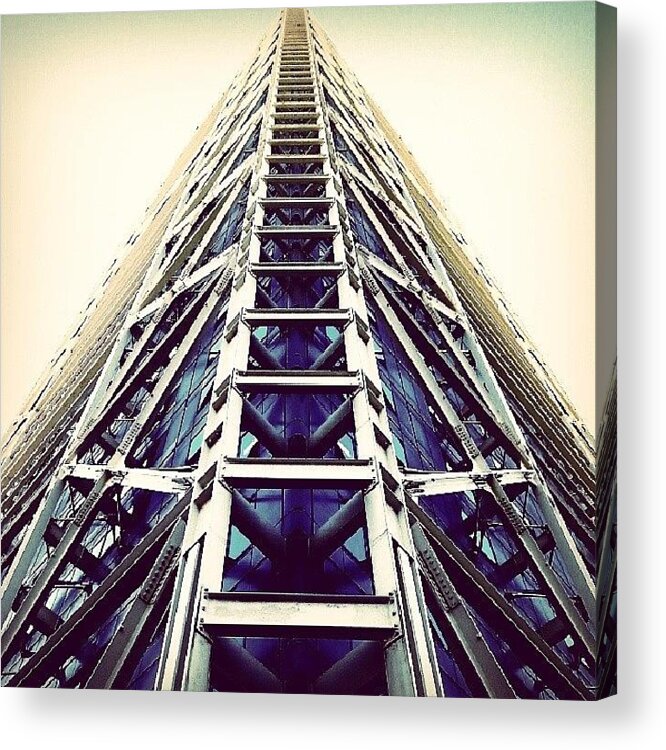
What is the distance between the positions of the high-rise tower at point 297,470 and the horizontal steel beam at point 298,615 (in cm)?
2

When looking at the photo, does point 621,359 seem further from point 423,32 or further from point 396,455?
point 423,32

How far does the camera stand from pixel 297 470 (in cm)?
976

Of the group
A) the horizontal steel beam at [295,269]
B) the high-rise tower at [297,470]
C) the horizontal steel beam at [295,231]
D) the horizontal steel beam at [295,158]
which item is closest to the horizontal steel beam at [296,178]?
the high-rise tower at [297,470]

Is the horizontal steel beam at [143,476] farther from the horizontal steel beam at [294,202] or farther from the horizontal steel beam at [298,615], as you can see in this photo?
the horizontal steel beam at [294,202]

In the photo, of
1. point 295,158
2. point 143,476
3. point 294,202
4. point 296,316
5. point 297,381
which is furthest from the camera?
point 295,158

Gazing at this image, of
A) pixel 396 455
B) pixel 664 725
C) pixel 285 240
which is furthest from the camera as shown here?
pixel 285 240

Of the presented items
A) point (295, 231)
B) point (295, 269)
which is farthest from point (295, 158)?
point (295, 269)

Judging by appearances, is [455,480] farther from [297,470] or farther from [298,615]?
[298,615]

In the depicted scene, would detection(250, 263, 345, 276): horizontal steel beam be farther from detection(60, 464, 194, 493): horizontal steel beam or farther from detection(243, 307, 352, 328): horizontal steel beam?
detection(60, 464, 194, 493): horizontal steel beam

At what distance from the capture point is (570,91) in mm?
10008

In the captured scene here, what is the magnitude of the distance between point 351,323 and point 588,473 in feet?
8.35

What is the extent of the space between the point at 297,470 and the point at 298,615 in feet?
3.77

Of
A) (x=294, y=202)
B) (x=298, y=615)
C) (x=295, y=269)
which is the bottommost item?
(x=298, y=615)

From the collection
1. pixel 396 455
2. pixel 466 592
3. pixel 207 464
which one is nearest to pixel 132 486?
pixel 207 464
